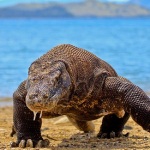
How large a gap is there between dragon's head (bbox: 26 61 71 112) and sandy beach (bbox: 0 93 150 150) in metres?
1.13

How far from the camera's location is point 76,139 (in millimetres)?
9516

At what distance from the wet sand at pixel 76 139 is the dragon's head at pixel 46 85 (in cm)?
111

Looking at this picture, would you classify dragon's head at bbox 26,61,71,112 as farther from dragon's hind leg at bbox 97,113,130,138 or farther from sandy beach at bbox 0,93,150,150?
dragon's hind leg at bbox 97,113,130,138

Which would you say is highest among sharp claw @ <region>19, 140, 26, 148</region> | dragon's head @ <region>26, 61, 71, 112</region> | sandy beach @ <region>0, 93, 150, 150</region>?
dragon's head @ <region>26, 61, 71, 112</region>

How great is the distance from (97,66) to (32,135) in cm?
138

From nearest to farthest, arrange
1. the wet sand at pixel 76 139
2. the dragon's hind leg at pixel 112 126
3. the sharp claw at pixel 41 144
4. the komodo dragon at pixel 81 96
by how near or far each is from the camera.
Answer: the komodo dragon at pixel 81 96 → the sharp claw at pixel 41 144 → the wet sand at pixel 76 139 → the dragon's hind leg at pixel 112 126

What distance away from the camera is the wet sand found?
8.35 metres

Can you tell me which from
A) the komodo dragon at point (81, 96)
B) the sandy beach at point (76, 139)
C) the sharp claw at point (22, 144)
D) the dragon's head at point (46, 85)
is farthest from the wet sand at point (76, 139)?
the dragon's head at point (46, 85)

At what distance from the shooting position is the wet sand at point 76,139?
8352 millimetres

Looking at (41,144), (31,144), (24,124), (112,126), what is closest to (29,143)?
(31,144)

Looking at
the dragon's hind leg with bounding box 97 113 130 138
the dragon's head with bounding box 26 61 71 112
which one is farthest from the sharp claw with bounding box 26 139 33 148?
the dragon's hind leg with bounding box 97 113 130 138

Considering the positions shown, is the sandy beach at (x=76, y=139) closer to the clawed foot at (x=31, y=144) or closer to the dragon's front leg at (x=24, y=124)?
the clawed foot at (x=31, y=144)

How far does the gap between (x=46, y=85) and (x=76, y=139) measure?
286cm

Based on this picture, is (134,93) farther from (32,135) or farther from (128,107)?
(32,135)
